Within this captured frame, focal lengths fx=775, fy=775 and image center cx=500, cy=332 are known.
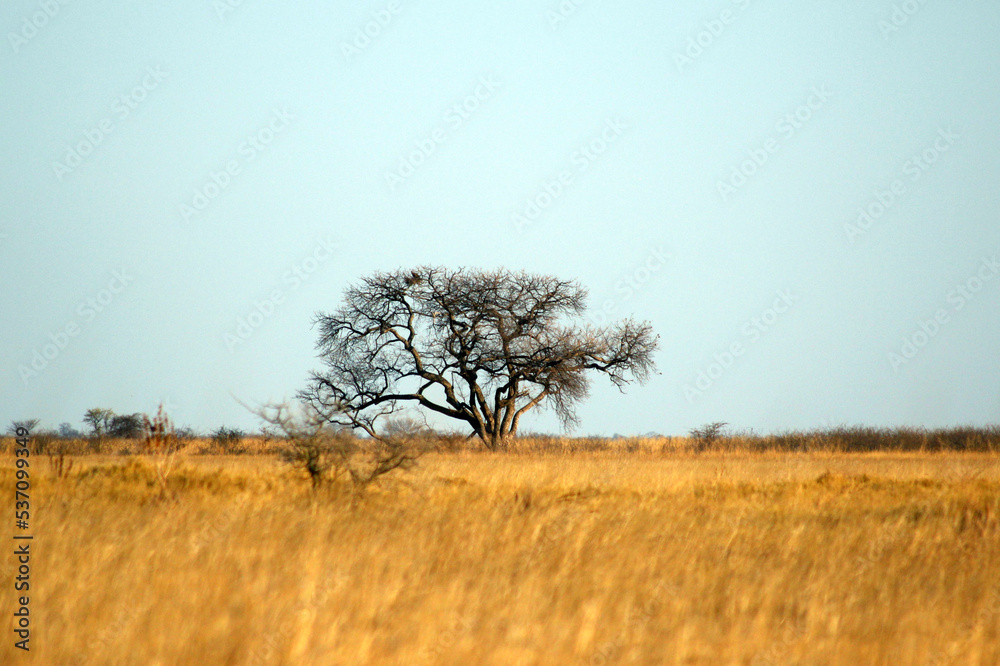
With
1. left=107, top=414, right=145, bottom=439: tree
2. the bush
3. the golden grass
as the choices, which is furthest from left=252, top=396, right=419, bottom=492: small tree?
left=107, top=414, right=145, bottom=439: tree

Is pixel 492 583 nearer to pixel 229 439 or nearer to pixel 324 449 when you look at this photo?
pixel 324 449

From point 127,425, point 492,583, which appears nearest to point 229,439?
point 127,425

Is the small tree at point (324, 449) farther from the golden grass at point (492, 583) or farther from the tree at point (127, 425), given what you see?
the tree at point (127, 425)

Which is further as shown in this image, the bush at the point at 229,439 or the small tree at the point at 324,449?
the bush at the point at 229,439

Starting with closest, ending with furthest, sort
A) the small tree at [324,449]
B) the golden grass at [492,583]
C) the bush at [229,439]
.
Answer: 1. the golden grass at [492,583]
2. the small tree at [324,449]
3. the bush at [229,439]

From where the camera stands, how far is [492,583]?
583cm

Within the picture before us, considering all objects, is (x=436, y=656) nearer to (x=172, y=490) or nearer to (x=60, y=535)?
(x=60, y=535)

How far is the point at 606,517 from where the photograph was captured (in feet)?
30.6

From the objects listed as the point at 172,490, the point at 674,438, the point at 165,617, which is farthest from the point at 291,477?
the point at 674,438

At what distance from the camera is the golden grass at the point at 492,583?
14.7 ft

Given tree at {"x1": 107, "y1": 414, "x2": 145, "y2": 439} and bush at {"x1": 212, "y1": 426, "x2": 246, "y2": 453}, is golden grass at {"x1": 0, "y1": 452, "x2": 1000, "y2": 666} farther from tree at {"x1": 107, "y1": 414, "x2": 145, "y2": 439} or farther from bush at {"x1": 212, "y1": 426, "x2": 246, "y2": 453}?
tree at {"x1": 107, "y1": 414, "x2": 145, "y2": 439}

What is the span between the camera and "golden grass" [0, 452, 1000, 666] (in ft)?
14.7

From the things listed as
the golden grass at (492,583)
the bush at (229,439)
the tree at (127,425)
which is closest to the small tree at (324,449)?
the golden grass at (492,583)

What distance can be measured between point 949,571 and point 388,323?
89.6 ft
